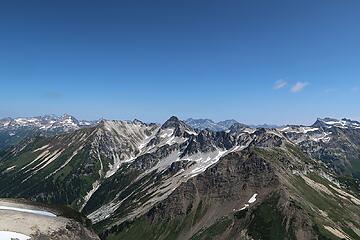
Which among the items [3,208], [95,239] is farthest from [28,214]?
[95,239]

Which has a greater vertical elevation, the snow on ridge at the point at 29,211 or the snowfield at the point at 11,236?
the snow on ridge at the point at 29,211

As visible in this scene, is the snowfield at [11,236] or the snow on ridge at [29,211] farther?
the snow on ridge at [29,211]

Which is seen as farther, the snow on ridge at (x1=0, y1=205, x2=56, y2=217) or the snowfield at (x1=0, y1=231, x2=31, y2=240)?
the snow on ridge at (x1=0, y1=205, x2=56, y2=217)

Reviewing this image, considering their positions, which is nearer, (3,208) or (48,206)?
(3,208)

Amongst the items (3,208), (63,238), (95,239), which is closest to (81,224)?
(95,239)

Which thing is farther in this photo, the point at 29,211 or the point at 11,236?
the point at 29,211

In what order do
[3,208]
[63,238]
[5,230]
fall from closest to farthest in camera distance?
1. [5,230]
2. [63,238]
3. [3,208]

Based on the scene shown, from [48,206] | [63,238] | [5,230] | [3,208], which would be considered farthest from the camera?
[48,206]

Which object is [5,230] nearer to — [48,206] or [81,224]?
[81,224]

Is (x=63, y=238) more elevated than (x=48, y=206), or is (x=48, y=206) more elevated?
(x=48, y=206)

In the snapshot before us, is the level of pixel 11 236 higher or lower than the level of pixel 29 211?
lower

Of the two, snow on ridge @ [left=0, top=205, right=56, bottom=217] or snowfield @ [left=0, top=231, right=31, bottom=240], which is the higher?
snow on ridge @ [left=0, top=205, right=56, bottom=217]
